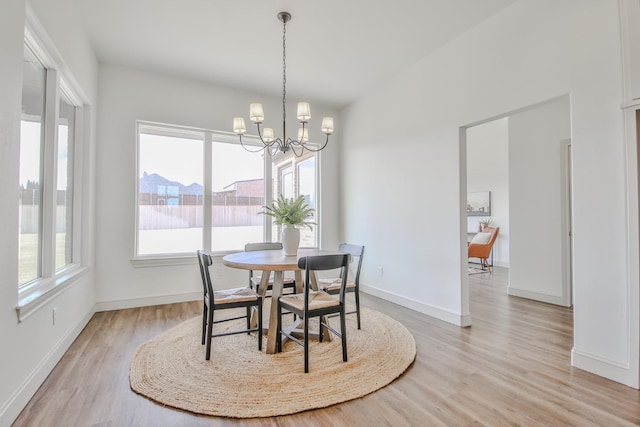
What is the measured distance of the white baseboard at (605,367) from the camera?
6.93 feet

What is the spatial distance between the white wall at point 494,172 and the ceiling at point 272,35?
178 inches

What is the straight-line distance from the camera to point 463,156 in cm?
343

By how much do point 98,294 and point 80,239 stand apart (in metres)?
0.81

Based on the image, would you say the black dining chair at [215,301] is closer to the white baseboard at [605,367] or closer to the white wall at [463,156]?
the white wall at [463,156]

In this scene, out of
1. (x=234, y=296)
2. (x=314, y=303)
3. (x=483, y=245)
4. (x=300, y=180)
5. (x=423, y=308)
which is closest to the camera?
(x=314, y=303)

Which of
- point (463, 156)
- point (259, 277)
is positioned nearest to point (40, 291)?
point (259, 277)

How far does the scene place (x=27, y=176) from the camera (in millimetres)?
2227

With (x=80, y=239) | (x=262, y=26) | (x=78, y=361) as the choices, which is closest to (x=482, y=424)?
(x=78, y=361)

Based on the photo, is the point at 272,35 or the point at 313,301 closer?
the point at 313,301

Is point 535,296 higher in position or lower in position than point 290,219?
lower

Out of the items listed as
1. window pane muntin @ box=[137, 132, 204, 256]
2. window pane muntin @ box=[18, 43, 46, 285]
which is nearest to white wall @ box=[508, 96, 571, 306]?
window pane muntin @ box=[137, 132, 204, 256]

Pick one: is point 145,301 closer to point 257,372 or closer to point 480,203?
point 257,372

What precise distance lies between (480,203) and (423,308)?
5.07 m

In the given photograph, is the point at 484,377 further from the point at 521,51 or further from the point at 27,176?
the point at 27,176
